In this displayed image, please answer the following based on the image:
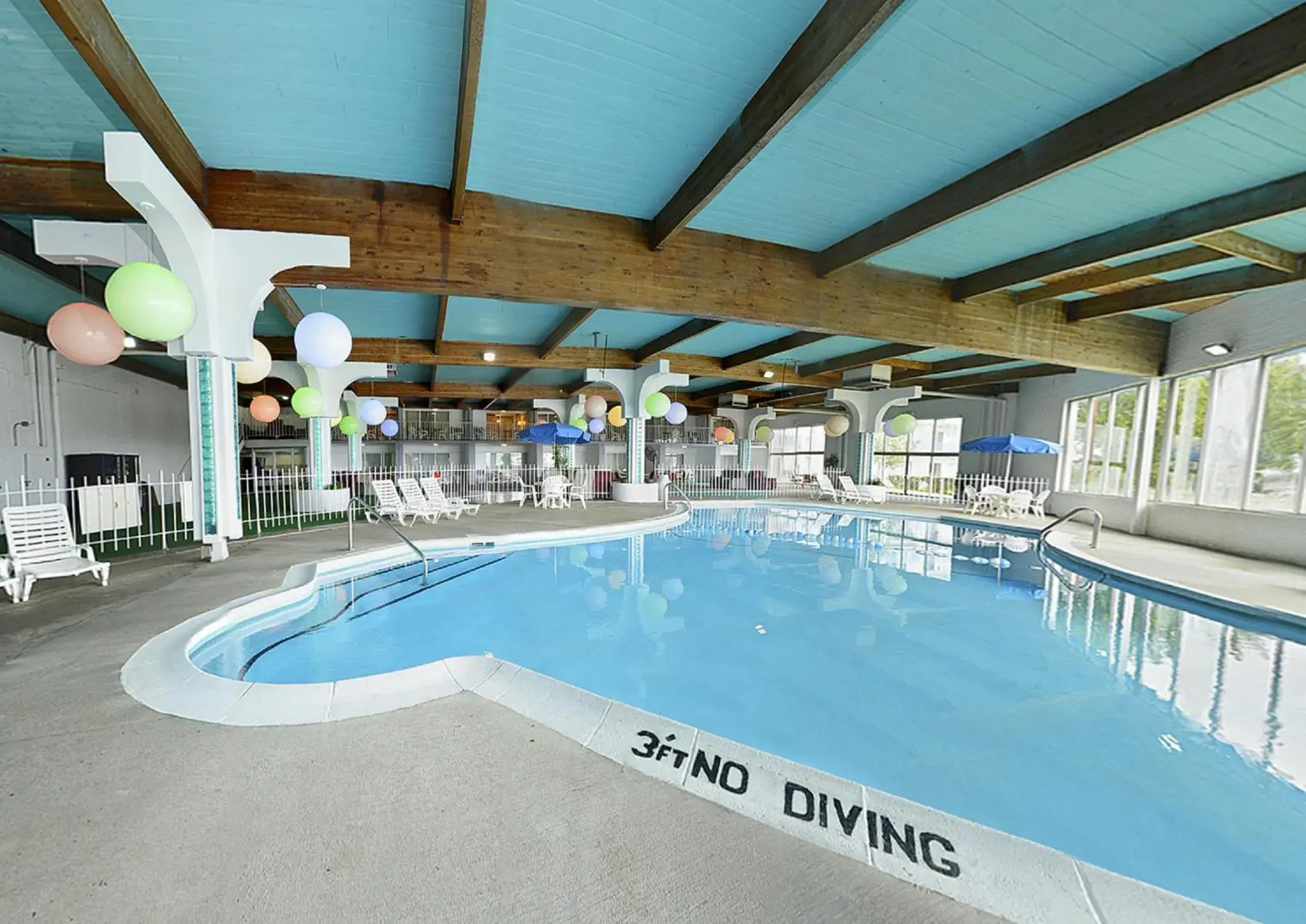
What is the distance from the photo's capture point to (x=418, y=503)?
29.9ft

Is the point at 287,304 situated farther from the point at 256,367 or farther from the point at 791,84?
the point at 791,84

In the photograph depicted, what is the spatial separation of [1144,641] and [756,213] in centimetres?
529

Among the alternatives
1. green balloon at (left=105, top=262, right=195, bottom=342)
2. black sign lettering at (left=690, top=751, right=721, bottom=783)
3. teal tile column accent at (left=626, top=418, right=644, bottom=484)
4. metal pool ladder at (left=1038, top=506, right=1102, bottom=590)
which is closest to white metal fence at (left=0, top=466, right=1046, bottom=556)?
teal tile column accent at (left=626, top=418, right=644, bottom=484)

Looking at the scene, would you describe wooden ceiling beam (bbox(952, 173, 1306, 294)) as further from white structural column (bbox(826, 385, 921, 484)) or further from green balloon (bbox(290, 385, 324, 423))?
green balloon (bbox(290, 385, 324, 423))

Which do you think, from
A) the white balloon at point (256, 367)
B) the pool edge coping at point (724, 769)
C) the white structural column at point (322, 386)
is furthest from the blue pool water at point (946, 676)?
the white structural column at point (322, 386)

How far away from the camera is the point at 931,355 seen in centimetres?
1099

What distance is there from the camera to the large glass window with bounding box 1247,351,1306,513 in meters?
6.79

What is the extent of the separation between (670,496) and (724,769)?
542 inches

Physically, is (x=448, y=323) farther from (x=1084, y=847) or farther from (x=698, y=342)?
(x=1084, y=847)

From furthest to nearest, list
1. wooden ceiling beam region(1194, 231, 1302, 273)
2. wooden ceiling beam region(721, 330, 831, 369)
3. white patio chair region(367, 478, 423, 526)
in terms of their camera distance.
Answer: wooden ceiling beam region(721, 330, 831, 369) < white patio chair region(367, 478, 423, 526) < wooden ceiling beam region(1194, 231, 1302, 273)

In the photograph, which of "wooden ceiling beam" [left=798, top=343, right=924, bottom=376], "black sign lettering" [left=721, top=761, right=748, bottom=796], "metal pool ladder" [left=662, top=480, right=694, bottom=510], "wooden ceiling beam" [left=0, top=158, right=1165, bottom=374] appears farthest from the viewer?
"metal pool ladder" [left=662, top=480, right=694, bottom=510]

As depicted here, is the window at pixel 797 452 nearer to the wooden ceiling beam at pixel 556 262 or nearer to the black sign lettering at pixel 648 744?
the wooden ceiling beam at pixel 556 262

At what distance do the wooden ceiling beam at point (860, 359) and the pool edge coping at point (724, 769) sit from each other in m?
8.88

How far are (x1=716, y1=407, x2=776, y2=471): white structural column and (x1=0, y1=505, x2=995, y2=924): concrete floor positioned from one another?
1921cm
